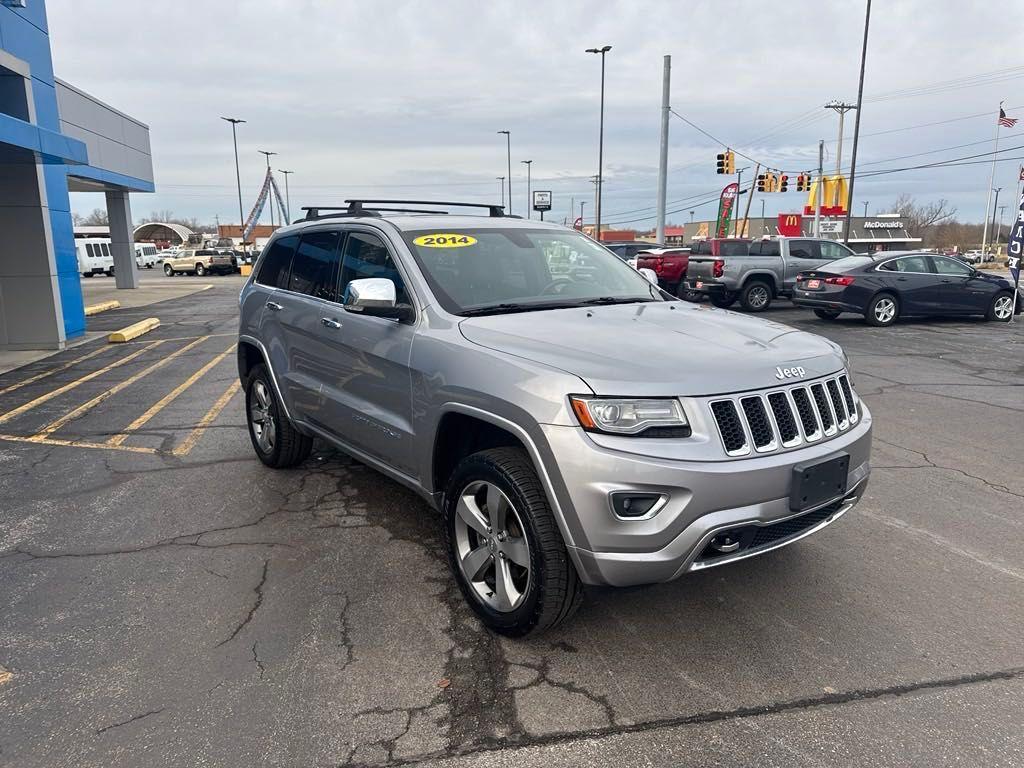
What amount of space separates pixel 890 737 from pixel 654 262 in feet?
53.0

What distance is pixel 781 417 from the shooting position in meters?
3.04

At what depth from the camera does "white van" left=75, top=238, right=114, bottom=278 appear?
44906 millimetres

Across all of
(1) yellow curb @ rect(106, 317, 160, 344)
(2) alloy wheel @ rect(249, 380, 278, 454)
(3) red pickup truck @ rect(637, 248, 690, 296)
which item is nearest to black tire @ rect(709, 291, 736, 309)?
(3) red pickup truck @ rect(637, 248, 690, 296)

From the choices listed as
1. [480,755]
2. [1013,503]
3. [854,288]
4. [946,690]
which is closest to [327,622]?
[480,755]

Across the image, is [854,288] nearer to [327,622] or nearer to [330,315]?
[330,315]

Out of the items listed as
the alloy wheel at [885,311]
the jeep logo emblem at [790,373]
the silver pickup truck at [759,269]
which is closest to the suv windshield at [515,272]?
the jeep logo emblem at [790,373]

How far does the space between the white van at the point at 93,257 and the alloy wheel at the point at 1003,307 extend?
45.1 metres

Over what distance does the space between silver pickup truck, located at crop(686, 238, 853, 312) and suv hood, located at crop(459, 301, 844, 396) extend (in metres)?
13.9

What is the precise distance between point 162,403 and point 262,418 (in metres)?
3.32

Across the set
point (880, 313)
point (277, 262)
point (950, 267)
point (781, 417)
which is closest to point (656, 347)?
point (781, 417)

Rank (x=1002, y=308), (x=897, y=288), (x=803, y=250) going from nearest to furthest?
(x=897, y=288)
(x=1002, y=308)
(x=803, y=250)

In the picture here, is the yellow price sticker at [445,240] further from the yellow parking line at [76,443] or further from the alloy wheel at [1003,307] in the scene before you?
the alloy wheel at [1003,307]

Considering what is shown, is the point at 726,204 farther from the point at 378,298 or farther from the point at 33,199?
the point at 378,298

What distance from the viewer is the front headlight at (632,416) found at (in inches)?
110
